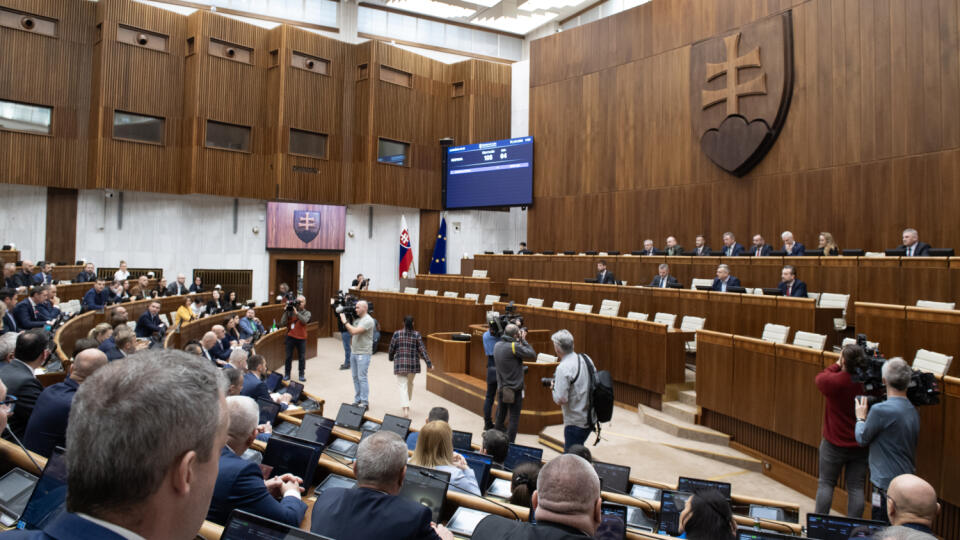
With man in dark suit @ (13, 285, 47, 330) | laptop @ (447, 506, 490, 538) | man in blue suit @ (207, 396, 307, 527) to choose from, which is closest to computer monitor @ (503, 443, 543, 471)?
laptop @ (447, 506, 490, 538)

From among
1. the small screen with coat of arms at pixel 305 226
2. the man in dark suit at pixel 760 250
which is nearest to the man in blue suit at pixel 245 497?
the man in dark suit at pixel 760 250

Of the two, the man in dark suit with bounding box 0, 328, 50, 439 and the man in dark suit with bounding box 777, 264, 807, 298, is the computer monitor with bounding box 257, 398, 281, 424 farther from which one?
the man in dark suit with bounding box 777, 264, 807, 298

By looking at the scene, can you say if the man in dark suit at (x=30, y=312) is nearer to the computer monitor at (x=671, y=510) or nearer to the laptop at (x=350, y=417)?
the laptop at (x=350, y=417)

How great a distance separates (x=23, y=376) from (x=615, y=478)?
325 cm

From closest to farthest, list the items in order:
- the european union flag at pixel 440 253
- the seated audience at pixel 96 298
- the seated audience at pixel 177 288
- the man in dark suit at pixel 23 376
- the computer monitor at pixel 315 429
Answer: the man in dark suit at pixel 23 376 < the computer monitor at pixel 315 429 < the seated audience at pixel 96 298 < the seated audience at pixel 177 288 < the european union flag at pixel 440 253

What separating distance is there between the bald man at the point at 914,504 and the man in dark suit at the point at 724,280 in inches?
225

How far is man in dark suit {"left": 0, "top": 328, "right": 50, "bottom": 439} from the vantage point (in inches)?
122

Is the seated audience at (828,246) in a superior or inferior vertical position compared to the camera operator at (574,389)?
superior

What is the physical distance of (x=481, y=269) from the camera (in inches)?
542

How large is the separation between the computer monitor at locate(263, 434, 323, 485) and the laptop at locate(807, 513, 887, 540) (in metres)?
2.28

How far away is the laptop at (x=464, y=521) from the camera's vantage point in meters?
2.29

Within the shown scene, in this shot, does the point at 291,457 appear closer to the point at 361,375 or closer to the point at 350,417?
the point at 350,417

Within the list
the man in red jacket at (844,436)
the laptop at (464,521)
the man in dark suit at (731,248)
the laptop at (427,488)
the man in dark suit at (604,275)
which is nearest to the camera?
the laptop at (464,521)

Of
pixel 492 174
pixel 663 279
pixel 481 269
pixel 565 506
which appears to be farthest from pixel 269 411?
pixel 492 174
